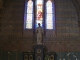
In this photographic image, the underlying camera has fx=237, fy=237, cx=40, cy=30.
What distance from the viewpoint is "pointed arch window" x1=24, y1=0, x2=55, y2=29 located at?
81.4 ft

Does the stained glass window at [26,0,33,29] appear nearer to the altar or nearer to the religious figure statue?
the religious figure statue

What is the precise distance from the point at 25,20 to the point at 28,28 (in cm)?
97

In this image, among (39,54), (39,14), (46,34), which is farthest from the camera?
(39,14)

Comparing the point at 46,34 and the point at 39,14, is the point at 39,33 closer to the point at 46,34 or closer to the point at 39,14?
the point at 46,34

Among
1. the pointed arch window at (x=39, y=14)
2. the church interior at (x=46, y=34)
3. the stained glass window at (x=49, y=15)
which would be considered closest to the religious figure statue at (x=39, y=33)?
the church interior at (x=46, y=34)

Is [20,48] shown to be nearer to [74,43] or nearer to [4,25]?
[4,25]

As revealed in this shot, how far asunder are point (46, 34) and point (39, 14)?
7.73 feet

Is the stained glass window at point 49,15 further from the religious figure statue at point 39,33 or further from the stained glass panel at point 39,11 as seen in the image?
the religious figure statue at point 39,33

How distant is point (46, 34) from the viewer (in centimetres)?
2436

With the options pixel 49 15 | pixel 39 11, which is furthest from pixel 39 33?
pixel 39 11

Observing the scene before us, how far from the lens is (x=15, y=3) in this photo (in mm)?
25438

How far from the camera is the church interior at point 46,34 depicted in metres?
23.5

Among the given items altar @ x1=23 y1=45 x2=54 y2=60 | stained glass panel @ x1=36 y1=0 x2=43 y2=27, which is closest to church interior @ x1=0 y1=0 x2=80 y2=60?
altar @ x1=23 y1=45 x2=54 y2=60

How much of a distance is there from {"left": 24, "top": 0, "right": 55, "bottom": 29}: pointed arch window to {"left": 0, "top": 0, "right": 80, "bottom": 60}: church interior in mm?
380
